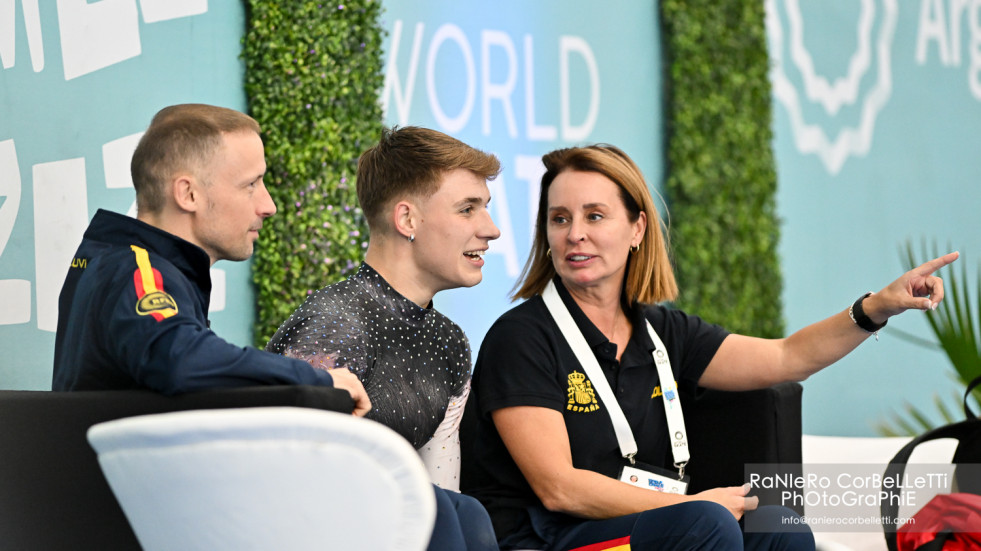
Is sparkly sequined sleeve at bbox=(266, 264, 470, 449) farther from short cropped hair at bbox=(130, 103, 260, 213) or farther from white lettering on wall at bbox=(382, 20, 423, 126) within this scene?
white lettering on wall at bbox=(382, 20, 423, 126)

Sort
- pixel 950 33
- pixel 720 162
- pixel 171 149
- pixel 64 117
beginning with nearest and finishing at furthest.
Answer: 1. pixel 171 149
2. pixel 64 117
3. pixel 720 162
4. pixel 950 33

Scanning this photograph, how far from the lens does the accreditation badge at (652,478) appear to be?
2.25 m

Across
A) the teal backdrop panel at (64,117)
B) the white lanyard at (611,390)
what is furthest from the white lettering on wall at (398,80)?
the white lanyard at (611,390)

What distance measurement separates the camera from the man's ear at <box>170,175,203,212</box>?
6.12 feet

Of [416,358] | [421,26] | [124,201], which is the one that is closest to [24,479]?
[416,358]

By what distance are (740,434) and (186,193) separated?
1466mm

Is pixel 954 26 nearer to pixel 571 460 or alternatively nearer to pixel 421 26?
pixel 421 26

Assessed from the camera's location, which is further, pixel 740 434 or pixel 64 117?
pixel 64 117

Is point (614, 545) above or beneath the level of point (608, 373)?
beneath

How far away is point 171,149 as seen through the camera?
1.87 m

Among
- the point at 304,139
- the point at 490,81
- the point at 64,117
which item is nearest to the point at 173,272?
the point at 64,117

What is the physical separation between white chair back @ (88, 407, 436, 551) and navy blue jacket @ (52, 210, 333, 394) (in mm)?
212

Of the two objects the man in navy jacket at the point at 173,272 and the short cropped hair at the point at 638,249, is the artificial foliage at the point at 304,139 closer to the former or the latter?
the short cropped hair at the point at 638,249

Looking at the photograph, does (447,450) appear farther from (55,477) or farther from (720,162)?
(720,162)
